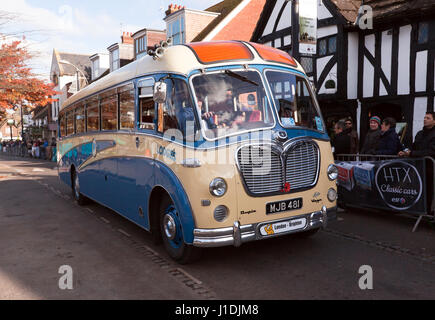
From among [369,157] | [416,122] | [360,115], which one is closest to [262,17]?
[360,115]

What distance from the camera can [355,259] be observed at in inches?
212

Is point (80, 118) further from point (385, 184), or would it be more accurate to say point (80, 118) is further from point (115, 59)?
point (115, 59)

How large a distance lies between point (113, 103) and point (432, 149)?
573 cm

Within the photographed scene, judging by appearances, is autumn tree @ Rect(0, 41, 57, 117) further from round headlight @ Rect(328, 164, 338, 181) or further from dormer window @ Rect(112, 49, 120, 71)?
dormer window @ Rect(112, 49, 120, 71)

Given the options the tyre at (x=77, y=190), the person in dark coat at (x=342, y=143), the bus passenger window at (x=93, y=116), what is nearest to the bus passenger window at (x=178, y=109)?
the bus passenger window at (x=93, y=116)

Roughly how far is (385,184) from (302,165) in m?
2.93

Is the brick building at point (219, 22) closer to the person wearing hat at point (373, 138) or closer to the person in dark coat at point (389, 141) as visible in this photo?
the person wearing hat at point (373, 138)

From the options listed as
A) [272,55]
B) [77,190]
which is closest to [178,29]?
[77,190]

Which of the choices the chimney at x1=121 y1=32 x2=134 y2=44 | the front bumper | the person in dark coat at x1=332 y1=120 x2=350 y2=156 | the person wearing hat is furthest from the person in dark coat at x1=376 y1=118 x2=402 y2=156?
the chimney at x1=121 y1=32 x2=134 y2=44

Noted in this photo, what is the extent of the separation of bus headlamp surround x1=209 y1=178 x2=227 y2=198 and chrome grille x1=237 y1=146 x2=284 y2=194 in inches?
11.7

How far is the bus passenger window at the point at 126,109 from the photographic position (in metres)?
6.45

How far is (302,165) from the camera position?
529 cm

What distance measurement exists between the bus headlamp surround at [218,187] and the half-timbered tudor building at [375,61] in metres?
10.8
